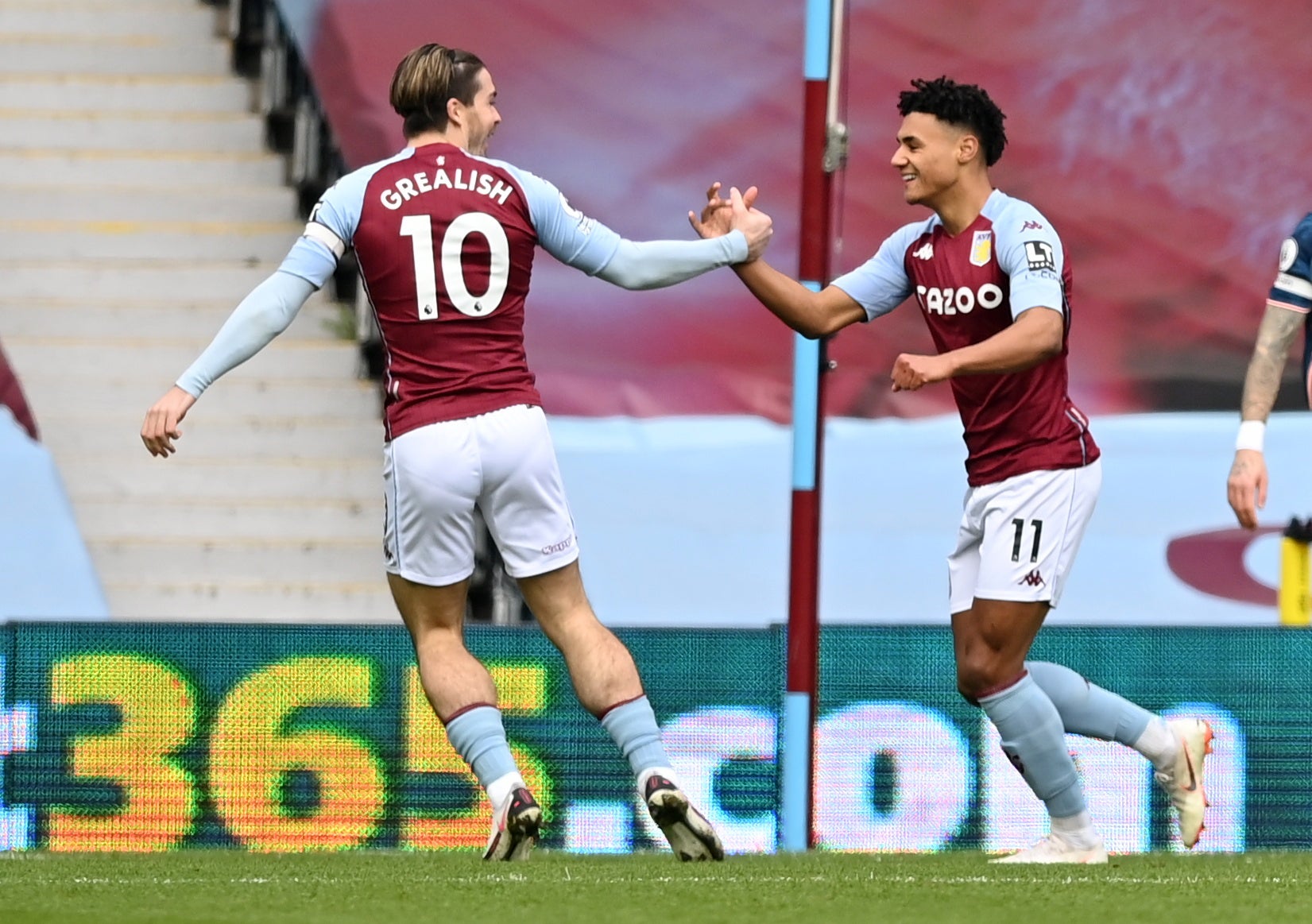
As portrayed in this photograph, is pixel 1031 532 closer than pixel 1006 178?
Yes

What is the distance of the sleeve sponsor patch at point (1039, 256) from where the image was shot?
5.01 m

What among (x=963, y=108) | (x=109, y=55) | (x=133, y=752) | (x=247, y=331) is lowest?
(x=133, y=752)

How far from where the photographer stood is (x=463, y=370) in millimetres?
4867

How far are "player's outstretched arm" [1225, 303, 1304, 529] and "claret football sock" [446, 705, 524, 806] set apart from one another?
1.57m

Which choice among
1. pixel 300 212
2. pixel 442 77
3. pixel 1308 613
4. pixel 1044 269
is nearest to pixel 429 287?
pixel 442 77

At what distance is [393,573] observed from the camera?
5.01m

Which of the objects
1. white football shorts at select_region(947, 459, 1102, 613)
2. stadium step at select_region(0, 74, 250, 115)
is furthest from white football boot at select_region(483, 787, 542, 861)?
stadium step at select_region(0, 74, 250, 115)

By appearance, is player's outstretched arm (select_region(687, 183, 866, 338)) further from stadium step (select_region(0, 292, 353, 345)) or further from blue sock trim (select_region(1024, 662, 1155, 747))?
stadium step (select_region(0, 292, 353, 345))

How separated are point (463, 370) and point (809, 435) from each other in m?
1.70

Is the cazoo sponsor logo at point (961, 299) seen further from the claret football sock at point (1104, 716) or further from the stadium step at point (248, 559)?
the stadium step at point (248, 559)

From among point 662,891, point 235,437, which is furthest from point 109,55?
point 662,891

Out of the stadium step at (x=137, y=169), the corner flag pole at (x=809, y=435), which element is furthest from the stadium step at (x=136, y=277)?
the corner flag pole at (x=809, y=435)

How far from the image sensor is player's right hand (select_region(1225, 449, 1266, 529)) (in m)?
4.54

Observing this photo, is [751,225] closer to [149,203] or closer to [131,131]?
[149,203]
